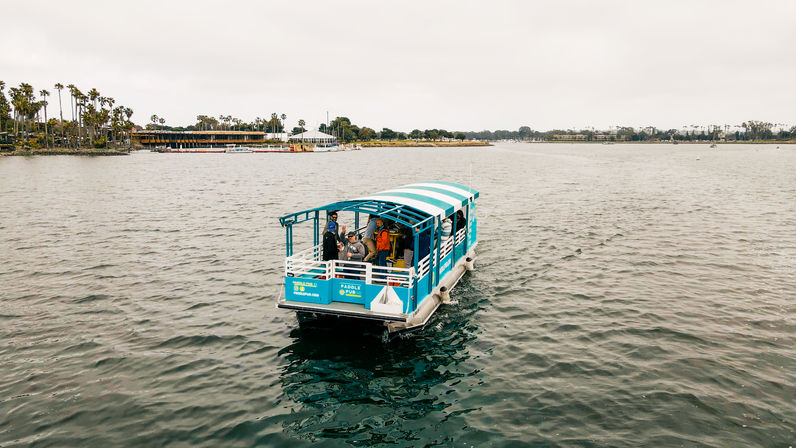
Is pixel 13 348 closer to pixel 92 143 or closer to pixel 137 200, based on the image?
pixel 137 200

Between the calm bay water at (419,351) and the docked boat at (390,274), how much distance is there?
1301 millimetres

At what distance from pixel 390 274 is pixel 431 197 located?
17.7ft

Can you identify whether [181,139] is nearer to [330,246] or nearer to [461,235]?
[461,235]

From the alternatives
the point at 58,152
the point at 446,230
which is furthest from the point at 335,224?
the point at 58,152

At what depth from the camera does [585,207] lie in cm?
4322

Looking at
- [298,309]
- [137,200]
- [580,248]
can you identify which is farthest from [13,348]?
[137,200]

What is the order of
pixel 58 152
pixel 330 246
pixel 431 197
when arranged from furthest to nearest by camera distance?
pixel 58 152
pixel 431 197
pixel 330 246

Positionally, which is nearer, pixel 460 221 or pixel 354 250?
pixel 354 250

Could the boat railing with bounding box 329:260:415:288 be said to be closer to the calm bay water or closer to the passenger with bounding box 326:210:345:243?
the passenger with bounding box 326:210:345:243

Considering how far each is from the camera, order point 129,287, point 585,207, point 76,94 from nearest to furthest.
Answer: point 129,287, point 585,207, point 76,94

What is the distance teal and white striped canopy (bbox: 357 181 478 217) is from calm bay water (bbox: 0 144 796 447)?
3.82 m

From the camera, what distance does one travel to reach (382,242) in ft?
49.6

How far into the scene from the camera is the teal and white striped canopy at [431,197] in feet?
51.5

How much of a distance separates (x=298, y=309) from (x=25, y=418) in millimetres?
6580
